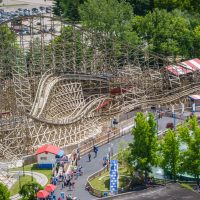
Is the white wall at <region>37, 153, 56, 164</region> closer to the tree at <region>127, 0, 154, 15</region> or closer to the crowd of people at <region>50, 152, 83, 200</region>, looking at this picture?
the crowd of people at <region>50, 152, 83, 200</region>

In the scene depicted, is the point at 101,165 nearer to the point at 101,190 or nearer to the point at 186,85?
the point at 101,190

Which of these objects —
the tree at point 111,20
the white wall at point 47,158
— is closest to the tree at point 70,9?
the tree at point 111,20

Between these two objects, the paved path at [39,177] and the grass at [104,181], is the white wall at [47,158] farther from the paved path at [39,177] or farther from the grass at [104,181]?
the grass at [104,181]

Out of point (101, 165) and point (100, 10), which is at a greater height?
point (100, 10)

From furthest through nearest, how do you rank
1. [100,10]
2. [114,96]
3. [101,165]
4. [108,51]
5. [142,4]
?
[142,4], [100,10], [108,51], [114,96], [101,165]

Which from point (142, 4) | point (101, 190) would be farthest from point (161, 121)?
point (142, 4)

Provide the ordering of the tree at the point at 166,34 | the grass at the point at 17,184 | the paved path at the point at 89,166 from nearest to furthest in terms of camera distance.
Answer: the paved path at the point at 89,166 < the grass at the point at 17,184 < the tree at the point at 166,34
